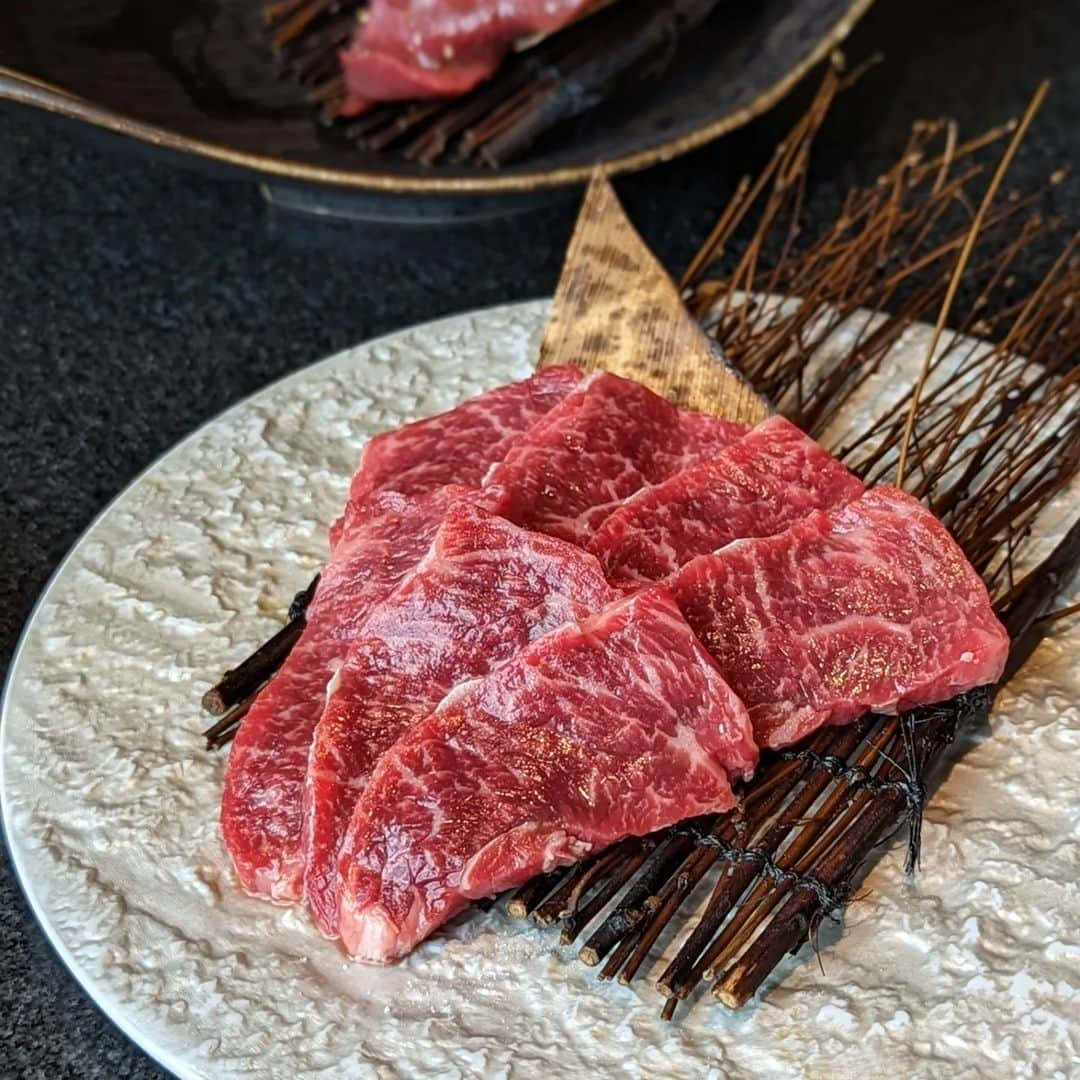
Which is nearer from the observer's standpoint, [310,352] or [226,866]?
[226,866]

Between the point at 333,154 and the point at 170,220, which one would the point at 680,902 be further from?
the point at 170,220

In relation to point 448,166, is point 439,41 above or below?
above

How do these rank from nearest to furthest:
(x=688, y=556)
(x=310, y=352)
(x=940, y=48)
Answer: (x=688, y=556), (x=310, y=352), (x=940, y=48)

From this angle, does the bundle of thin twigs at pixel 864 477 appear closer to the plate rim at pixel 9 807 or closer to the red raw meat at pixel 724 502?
the red raw meat at pixel 724 502

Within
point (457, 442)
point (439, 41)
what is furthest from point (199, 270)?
point (457, 442)

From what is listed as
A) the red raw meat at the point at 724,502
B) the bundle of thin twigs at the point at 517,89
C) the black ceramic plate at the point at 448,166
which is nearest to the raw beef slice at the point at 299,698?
the red raw meat at the point at 724,502

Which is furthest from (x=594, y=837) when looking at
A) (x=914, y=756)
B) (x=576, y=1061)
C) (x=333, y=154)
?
(x=333, y=154)

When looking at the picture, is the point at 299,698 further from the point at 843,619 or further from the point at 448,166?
the point at 448,166
